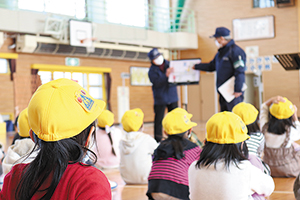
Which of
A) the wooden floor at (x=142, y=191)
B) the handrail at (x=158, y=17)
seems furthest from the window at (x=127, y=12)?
the wooden floor at (x=142, y=191)

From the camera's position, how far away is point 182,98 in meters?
13.5

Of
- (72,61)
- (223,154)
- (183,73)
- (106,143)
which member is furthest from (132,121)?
(72,61)

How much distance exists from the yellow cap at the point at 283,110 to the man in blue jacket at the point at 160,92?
1785 mm

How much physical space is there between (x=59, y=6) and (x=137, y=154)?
7980 mm

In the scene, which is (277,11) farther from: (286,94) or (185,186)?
(185,186)

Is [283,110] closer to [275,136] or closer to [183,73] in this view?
[275,136]

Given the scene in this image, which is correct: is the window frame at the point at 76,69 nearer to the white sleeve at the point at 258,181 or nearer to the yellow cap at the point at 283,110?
the yellow cap at the point at 283,110

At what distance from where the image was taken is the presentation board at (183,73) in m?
5.16

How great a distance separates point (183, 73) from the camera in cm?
521

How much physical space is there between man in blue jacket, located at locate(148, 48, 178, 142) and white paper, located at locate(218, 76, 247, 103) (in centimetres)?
105

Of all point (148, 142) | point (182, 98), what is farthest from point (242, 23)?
point (148, 142)

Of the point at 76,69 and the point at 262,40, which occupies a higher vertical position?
the point at 262,40

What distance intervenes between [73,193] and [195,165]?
3.67ft

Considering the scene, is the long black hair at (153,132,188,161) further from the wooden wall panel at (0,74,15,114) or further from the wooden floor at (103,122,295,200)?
the wooden wall panel at (0,74,15,114)
